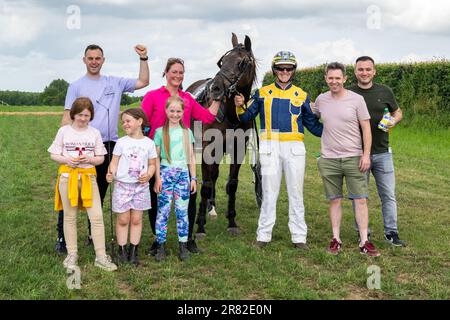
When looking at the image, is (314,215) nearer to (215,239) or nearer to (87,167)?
(215,239)

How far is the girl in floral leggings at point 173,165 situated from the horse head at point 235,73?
601mm

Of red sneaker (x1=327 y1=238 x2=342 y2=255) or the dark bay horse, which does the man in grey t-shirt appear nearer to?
the dark bay horse

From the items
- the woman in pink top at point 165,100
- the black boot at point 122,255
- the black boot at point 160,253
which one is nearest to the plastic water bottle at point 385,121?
the woman in pink top at point 165,100

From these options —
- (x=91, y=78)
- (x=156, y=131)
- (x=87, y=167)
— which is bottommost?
(x=87, y=167)

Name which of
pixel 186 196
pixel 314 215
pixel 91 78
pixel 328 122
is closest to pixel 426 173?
pixel 314 215

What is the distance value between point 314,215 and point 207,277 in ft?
10.3

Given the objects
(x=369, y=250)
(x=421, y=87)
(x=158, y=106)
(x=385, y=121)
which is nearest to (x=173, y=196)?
(x=158, y=106)

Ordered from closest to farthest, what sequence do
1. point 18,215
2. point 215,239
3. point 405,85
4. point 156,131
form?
point 156,131 → point 215,239 → point 18,215 → point 405,85

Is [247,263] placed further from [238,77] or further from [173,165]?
[238,77]

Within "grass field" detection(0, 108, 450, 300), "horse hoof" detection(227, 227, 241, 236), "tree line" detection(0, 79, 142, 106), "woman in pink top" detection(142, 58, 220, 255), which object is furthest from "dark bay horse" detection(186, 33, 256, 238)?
"tree line" detection(0, 79, 142, 106)

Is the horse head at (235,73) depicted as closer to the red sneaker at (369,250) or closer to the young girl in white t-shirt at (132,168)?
the young girl in white t-shirt at (132,168)

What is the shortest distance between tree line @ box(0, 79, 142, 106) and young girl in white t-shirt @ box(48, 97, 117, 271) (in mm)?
71597

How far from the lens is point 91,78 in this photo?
16.9 ft

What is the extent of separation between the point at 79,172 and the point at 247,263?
6.25ft
